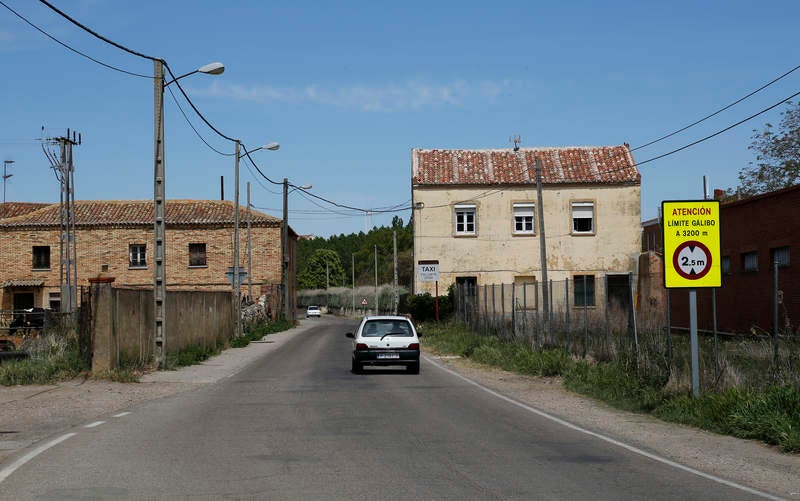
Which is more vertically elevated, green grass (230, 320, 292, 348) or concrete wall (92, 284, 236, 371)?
concrete wall (92, 284, 236, 371)

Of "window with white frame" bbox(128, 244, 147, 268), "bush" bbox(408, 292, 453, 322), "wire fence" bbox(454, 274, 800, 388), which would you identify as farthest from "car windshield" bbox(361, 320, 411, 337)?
"window with white frame" bbox(128, 244, 147, 268)

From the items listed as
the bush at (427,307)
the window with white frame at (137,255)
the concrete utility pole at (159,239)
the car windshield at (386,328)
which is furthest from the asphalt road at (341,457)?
the window with white frame at (137,255)

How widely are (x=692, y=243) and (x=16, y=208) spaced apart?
232ft

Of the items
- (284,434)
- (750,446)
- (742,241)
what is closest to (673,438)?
(750,446)

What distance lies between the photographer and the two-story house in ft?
168

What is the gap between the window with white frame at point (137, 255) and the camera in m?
61.7

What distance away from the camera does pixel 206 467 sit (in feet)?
30.3

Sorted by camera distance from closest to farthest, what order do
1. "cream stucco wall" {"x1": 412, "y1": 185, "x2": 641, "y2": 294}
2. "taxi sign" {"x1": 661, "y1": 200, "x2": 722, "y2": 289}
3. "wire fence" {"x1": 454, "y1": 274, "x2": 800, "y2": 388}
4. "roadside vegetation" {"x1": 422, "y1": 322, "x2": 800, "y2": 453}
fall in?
1. "roadside vegetation" {"x1": 422, "y1": 322, "x2": 800, "y2": 453}
2. "wire fence" {"x1": 454, "y1": 274, "x2": 800, "y2": 388}
3. "taxi sign" {"x1": 661, "y1": 200, "x2": 722, "y2": 289}
4. "cream stucco wall" {"x1": 412, "y1": 185, "x2": 641, "y2": 294}

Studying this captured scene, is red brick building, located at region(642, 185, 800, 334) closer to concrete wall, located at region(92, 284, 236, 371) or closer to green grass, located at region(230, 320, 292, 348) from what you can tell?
concrete wall, located at region(92, 284, 236, 371)

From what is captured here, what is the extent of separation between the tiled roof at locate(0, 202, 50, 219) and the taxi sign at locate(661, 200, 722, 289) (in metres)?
67.3

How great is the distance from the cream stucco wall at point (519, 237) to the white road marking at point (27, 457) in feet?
130

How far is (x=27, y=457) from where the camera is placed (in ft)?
32.7

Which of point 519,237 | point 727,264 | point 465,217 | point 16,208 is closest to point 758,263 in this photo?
point 727,264

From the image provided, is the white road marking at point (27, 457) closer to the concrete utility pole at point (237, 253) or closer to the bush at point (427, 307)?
the concrete utility pole at point (237, 253)
